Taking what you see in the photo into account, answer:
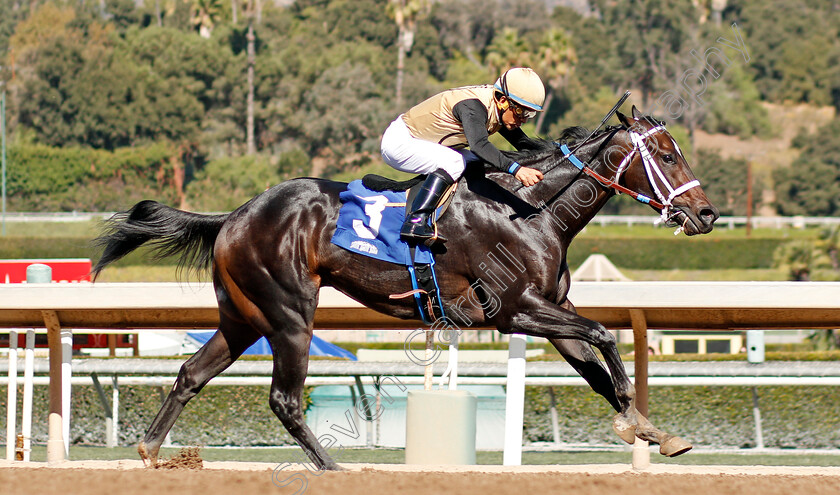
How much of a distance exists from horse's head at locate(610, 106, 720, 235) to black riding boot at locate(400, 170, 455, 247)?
2.65ft

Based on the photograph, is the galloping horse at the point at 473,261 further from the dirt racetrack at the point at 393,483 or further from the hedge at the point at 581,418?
the hedge at the point at 581,418

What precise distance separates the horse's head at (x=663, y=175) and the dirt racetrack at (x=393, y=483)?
1.12 m

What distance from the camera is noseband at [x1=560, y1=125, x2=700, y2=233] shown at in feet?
15.6

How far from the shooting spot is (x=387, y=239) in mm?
4879

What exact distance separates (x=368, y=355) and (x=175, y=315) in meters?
5.44

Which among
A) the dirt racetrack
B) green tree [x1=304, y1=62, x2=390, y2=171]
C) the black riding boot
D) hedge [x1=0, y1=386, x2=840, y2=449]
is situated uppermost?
green tree [x1=304, y1=62, x2=390, y2=171]

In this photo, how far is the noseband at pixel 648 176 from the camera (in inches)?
187

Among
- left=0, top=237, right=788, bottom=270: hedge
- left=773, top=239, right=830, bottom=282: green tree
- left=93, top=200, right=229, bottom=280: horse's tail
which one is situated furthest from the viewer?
left=0, top=237, right=788, bottom=270: hedge

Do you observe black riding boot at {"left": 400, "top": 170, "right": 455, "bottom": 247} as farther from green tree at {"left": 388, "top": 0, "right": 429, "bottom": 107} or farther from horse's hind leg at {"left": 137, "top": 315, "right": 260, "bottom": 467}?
green tree at {"left": 388, "top": 0, "right": 429, "bottom": 107}

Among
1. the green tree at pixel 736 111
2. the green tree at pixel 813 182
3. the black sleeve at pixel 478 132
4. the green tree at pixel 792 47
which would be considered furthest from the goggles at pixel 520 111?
the green tree at pixel 792 47

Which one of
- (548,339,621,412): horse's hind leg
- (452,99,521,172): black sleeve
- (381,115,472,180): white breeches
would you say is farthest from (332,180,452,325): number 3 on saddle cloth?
(548,339,621,412): horse's hind leg

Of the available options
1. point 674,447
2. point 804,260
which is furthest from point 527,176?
point 804,260

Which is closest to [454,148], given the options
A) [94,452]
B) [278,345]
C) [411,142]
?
[411,142]

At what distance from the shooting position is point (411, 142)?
4.92 meters
